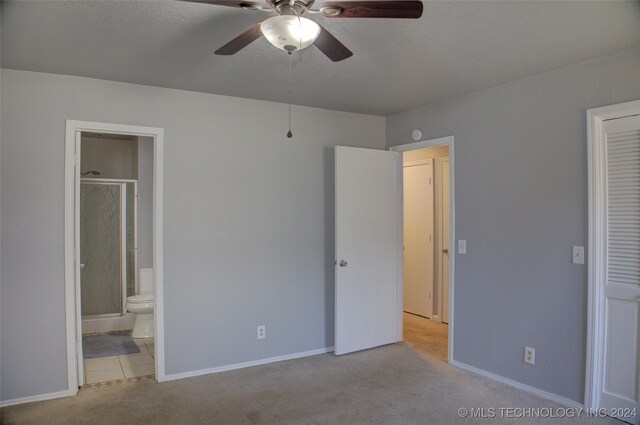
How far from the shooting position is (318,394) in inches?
127

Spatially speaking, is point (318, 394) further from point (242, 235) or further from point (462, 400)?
point (242, 235)

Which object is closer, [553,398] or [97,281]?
[553,398]

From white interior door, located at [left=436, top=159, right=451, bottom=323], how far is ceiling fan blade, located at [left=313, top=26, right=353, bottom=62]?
3.50 m

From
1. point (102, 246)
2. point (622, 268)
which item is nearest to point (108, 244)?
point (102, 246)

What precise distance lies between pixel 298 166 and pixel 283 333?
155 cm

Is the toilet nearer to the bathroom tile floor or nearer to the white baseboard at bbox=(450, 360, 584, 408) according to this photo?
the bathroom tile floor

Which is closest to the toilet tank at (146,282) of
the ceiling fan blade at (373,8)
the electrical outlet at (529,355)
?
the electrical outlet at (529,355)

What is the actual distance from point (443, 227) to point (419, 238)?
1.22 feet

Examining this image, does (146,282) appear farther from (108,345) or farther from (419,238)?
(419,238)

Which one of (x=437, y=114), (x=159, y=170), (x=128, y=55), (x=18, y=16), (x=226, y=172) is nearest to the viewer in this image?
(x=18, y=16)

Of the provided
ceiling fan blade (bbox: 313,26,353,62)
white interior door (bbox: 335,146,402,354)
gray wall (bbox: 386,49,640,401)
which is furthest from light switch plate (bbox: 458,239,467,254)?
ceiling fan blade (bbox: 313,26,353,62)

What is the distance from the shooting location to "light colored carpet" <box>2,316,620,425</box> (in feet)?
9.32

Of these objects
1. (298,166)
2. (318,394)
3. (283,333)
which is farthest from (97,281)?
(318,394)

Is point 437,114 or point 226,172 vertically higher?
point 437,114
